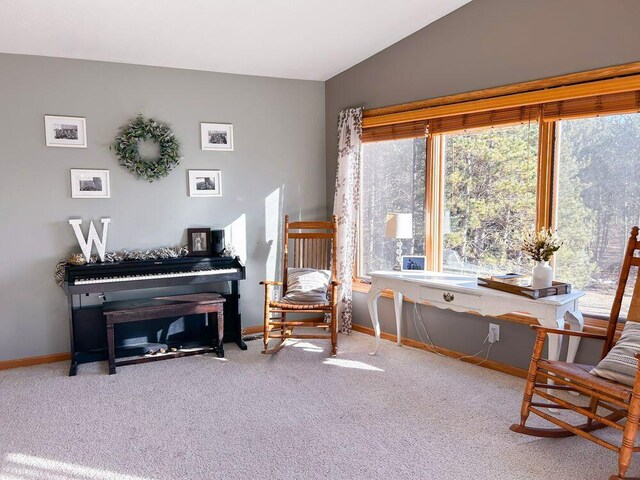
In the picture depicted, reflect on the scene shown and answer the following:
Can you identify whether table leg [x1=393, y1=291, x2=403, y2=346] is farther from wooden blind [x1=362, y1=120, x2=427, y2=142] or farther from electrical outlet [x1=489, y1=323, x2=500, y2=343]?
wooden blind [x1=362, y1=120, x2=427, y2=142]

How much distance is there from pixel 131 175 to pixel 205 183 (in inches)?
25.6

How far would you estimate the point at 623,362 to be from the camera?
2445 mm

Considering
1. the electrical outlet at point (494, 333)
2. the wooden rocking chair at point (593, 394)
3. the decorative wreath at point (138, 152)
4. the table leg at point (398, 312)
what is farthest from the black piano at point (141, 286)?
the wooden rocking chair at point (593, 394)

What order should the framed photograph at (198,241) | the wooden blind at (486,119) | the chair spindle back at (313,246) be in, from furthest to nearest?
the chair spindle back at (313,246) → the framed photograph at (198,241) → the wooden blind at (486,119)

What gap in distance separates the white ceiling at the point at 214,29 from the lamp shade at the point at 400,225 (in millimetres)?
1550

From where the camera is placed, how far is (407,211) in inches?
177

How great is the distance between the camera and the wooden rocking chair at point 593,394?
221cm

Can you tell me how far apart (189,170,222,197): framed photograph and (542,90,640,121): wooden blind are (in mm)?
2826

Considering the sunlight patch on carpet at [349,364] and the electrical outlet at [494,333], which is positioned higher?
the electrical outlet at [494,333]

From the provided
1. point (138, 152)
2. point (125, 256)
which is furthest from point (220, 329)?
point (138, 152)

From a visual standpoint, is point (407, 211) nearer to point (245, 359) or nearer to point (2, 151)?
point (245, 359)

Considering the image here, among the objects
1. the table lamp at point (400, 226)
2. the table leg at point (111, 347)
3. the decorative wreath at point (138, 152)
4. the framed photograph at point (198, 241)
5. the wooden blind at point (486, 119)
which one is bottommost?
the table leg at point (111, 347)

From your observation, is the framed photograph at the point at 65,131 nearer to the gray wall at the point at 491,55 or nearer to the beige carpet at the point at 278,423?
the beige carpet at the point at 278,423

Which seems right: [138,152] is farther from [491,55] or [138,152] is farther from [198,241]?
[491,55]
